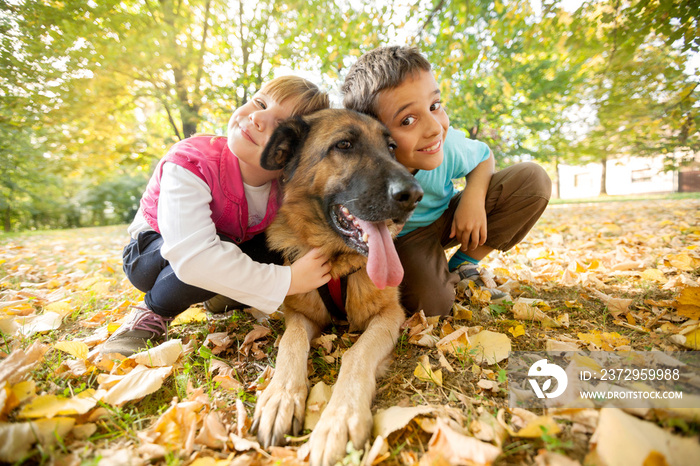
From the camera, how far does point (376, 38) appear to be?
6625 mm

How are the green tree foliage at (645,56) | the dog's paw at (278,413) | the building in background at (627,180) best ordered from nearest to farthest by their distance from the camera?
the dog's paw at (278,413) → the green tree foliage at (645,56) → the building in background at (627,180)

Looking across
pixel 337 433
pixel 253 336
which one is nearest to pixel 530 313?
pixel 337 433

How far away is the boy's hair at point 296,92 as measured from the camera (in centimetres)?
246

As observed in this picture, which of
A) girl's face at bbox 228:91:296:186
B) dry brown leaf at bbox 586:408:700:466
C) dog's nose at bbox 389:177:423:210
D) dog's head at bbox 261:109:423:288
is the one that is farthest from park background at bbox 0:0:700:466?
girl's face at bbox 228:91:296:186

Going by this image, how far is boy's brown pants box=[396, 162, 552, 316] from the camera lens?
2666 millimetres

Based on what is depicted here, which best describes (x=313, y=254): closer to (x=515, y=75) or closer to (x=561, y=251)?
(x=561, y=251)

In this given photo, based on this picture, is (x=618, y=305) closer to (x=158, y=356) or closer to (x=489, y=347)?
(x=489, y=347)

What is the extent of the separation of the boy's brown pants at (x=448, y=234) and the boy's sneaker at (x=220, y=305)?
56.3 inches

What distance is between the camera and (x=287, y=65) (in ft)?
32.0

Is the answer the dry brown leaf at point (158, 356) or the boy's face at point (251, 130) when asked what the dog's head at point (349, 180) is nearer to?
the boy's face at point (251, 130)

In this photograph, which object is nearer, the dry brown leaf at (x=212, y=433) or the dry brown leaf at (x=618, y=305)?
the dry brown leaf at (x=212, y=433)

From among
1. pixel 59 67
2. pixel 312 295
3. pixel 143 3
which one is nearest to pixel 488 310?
pixel 312 295

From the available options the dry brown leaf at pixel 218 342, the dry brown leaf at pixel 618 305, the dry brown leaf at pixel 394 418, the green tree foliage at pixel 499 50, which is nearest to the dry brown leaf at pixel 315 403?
the dry brown leaf at pixel 394 418

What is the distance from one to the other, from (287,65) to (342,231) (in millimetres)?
9212
